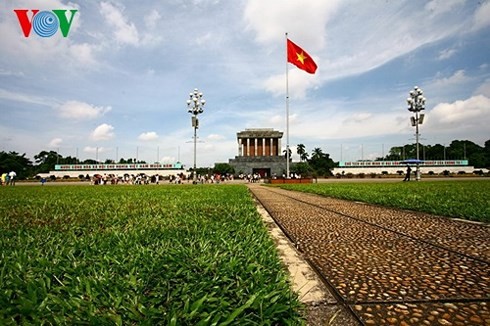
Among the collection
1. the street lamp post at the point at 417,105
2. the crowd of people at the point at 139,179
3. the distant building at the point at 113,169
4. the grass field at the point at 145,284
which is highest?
the street lamp post at the point at 417,105

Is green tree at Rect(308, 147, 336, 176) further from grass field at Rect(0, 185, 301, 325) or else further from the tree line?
grass field at Rect(0, 185, 301, 325)

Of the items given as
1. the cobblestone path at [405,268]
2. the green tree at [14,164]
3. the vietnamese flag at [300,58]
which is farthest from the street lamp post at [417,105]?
the green tree at [14,164]

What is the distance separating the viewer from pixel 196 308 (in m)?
1.29

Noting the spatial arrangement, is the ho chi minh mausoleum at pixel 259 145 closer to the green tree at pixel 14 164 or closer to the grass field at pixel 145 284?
the green tree at pixel 14 164

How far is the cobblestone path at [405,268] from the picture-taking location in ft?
5.12

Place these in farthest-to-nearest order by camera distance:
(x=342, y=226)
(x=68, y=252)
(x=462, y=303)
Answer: (x=342, y=226) → (x=68, y=252) → (x=462, y=303)

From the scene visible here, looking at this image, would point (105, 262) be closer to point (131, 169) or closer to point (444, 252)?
point (444, 252)

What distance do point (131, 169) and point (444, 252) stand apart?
74781mm

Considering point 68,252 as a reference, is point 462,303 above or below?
below

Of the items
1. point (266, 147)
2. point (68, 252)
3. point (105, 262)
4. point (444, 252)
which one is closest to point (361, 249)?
point (444, 252)

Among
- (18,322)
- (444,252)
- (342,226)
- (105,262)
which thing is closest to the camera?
(18,322)

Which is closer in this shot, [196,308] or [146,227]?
[196,308]

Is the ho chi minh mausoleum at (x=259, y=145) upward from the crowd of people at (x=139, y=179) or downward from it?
upward

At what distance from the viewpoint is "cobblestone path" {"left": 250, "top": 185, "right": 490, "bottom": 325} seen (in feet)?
5.12
